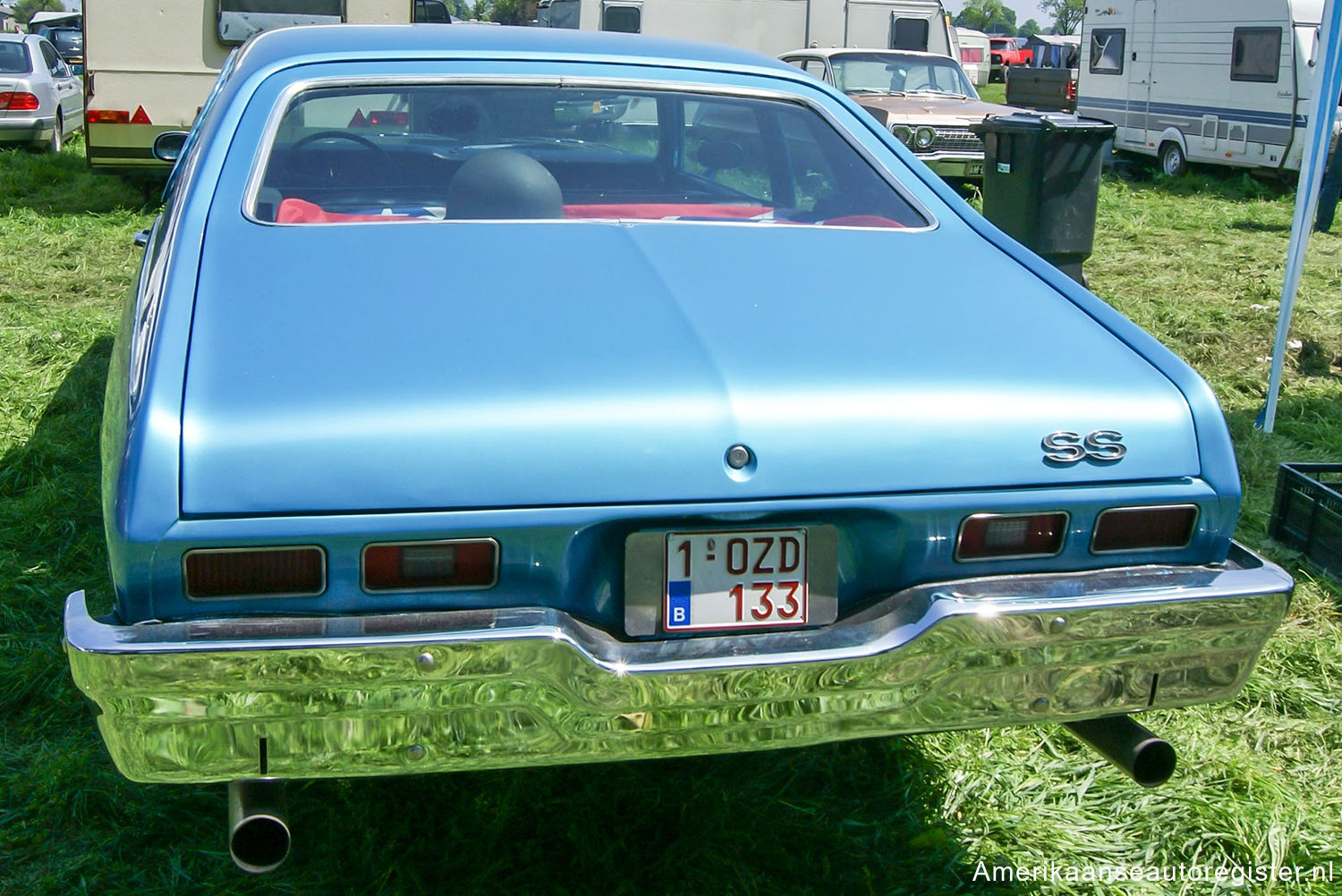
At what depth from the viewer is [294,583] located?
74.0 inches

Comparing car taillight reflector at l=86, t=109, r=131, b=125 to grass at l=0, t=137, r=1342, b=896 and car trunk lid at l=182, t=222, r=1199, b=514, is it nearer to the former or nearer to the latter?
grass at l=0, t=137, r=1342, b=896

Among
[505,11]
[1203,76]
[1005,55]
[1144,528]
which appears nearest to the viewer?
[1144,528]

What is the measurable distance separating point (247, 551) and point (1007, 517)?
3.96 feet

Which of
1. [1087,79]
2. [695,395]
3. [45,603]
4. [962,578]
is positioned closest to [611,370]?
[695,395]

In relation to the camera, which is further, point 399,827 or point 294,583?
point 399,827

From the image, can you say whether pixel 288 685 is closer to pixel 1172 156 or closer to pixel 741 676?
pixel 741 676

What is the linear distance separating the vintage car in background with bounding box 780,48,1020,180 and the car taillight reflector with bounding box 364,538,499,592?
990 cm

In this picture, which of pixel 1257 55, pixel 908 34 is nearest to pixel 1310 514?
pixel 1257 55

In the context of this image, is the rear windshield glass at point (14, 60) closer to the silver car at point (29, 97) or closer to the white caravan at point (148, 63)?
the silver car at point (29, 97)

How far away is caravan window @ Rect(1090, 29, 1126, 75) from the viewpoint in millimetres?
15469

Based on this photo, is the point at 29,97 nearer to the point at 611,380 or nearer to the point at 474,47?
the point at 474,47

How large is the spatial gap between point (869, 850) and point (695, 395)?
1138 millimetres

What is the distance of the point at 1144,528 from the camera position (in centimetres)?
215

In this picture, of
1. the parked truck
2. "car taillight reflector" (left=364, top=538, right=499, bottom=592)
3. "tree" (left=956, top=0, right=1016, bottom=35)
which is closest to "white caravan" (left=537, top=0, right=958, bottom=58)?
"car taillight reflector" (left=364, top=538, right=499, bottom=592)
